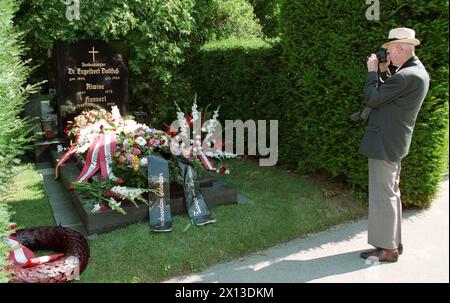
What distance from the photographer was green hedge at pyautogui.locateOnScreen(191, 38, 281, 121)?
7500 mm

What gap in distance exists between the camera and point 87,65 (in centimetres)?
834

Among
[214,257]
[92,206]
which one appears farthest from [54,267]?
[214,257]

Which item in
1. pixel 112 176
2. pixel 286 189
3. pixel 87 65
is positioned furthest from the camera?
pixel 87 65

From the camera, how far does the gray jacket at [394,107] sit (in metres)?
4.31

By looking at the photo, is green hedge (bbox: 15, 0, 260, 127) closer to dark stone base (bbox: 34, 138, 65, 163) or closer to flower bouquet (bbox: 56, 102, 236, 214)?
dark stone base (bbox: 34, 138, 65, 163)

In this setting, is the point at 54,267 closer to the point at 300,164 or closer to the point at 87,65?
the point at 300,164

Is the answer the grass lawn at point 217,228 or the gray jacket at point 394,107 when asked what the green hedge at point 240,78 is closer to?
the grass lawn at point 217,228

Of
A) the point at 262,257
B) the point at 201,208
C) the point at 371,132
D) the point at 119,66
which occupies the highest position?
the point at 119,66

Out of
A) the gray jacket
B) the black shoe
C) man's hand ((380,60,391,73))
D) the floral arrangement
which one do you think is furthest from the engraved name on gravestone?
the black shoe

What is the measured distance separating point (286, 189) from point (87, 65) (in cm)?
432

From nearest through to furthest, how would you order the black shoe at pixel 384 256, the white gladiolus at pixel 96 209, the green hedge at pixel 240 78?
the black shoe at pixel 384 256 → the white gladiolus at pixel 96 209 → the green hedge at pixel 240 78

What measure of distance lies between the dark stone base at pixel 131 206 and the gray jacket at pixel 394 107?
6.54ft

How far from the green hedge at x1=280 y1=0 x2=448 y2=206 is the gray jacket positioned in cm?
112

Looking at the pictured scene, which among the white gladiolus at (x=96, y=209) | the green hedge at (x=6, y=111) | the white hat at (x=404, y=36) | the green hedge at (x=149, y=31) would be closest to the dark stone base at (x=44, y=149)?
A: the green hedge at (x=6, y=111)
